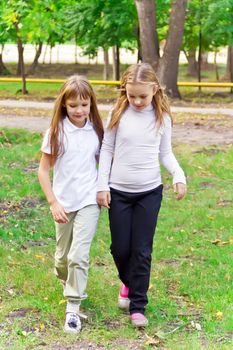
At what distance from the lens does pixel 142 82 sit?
468 centimetres

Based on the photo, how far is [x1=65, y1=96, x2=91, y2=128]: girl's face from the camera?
15.6 feet

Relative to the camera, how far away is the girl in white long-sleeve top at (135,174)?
4.79 meters

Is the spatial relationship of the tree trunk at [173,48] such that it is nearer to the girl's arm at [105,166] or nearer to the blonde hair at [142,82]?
the blonde hair at [142,82]

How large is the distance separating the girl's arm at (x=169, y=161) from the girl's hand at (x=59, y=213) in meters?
0.73

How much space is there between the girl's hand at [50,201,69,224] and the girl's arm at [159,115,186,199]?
0.73 metres

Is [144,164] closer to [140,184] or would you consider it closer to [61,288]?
[140,184]

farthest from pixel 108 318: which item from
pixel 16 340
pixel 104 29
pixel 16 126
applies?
pixel 104 29

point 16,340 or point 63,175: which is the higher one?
point 63,175

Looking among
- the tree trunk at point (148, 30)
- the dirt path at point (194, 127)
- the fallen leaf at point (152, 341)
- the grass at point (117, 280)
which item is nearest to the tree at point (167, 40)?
the tree trunk at point (148, 30)

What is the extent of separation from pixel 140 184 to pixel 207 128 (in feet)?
32.6

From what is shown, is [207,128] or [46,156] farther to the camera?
[207,128]

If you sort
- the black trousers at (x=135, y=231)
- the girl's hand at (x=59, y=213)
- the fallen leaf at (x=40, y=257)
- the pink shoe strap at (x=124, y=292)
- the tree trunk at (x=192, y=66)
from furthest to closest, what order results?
the tree trunk at (x=192, y=66)
the fallen leaf at (x=40, y=257)
the pink shoe strap at (x=124, y=292)
the black trousers at (x=135, y=231)
the girl's hand at (x=59, y=213)

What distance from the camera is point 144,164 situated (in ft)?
15.9

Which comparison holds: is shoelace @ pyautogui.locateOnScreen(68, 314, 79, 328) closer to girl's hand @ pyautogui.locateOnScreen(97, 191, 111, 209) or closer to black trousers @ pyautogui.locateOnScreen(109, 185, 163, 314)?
black trousers @ pyautogui.locateOnScreen(109, 185, 163, 314)
